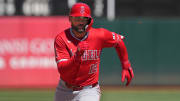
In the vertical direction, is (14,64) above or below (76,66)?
below

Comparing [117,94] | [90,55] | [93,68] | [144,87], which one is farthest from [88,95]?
[144,87]

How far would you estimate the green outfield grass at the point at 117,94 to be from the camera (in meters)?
8.96

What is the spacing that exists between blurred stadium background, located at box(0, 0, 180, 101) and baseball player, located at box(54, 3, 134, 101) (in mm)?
6264

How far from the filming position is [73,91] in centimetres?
461

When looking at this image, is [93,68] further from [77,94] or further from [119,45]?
[119,45]

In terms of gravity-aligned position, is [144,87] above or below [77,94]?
below

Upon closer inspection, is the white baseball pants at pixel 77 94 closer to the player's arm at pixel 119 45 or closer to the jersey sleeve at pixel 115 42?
the player's arm at pixel 119 45

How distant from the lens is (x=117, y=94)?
9797mm

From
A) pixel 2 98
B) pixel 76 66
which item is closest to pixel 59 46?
pixel 76 66

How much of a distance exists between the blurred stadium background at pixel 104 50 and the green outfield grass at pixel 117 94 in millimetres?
407

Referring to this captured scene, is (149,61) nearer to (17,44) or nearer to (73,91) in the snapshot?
(17,44)

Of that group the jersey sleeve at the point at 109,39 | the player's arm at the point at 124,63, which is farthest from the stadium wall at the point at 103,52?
the jersey sleeve at the point at 109,39

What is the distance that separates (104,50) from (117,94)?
1720mm

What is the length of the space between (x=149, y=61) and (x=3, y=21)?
14.0 feet
